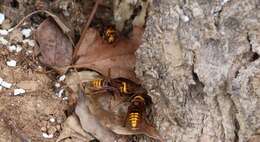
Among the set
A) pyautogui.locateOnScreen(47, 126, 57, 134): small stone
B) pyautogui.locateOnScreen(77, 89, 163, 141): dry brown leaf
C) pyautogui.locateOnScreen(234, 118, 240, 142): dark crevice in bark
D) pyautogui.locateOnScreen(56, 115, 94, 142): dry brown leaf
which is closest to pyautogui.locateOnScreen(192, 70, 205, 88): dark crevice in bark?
pyautogui.locateOnScreen(234, 118, 240, 142): dark crevice in bark

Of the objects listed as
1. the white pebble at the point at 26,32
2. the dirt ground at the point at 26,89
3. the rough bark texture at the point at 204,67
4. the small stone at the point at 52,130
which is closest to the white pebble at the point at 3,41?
the dirt ground at the point at 26,89

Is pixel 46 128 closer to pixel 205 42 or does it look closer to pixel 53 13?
pixel 53 13

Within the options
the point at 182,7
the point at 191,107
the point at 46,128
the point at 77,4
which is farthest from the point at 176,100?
the point at 77,4

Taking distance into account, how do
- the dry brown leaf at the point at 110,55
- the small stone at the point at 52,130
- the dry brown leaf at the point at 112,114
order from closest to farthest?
the dry brown leaf at the point at 112,114 → the small stone at the point at 52,130 → the dry brown leaf at the point at 110,55

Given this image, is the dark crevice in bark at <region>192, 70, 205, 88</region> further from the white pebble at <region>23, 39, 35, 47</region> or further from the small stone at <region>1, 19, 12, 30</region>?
the small stone at <region>1, 19, 12, 30</region>

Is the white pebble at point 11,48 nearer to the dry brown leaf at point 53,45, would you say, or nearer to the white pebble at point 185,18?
the dry brown leaf at point 53,45

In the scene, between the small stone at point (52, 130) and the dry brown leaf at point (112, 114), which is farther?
the small stone at point (52, 130)
